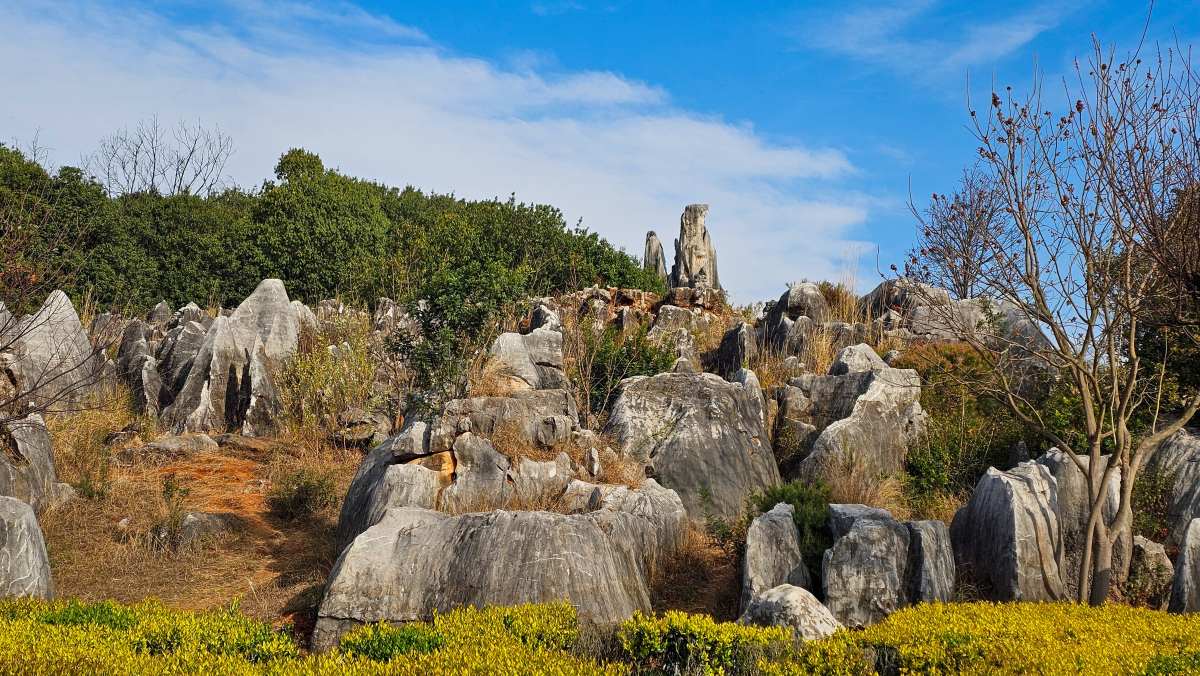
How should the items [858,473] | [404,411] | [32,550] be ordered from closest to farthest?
[32,550] → [858,473] → [404,411]

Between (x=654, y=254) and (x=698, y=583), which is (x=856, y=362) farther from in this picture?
(x=654, y=254)

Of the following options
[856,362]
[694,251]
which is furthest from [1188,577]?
[694,251]

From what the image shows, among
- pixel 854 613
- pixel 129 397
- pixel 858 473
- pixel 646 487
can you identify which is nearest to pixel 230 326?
pixel 129 397

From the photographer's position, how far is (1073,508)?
8359 mm

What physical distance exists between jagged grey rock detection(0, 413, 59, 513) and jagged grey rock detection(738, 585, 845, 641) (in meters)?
7.94

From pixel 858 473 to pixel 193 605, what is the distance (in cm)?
770

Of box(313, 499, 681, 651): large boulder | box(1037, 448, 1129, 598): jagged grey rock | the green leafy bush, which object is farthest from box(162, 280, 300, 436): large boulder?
box(1037, 448, 1129, 598): jagged grey rock

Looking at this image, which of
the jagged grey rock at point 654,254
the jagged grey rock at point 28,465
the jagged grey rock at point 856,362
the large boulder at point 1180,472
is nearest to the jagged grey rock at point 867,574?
the large boulder at point 1180,472

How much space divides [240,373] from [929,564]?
12226 millimetres

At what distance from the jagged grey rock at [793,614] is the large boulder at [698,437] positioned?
3.60 m

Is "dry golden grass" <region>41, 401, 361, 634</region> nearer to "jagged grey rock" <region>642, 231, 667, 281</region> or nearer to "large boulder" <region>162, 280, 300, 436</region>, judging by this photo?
"large boulder" <region>162, 280, 300, 436</region>

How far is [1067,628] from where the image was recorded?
5.48 m

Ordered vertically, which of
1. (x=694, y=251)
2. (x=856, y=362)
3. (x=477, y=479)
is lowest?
(x=477, y=479)

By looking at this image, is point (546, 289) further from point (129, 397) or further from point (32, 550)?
point (32, 550)
